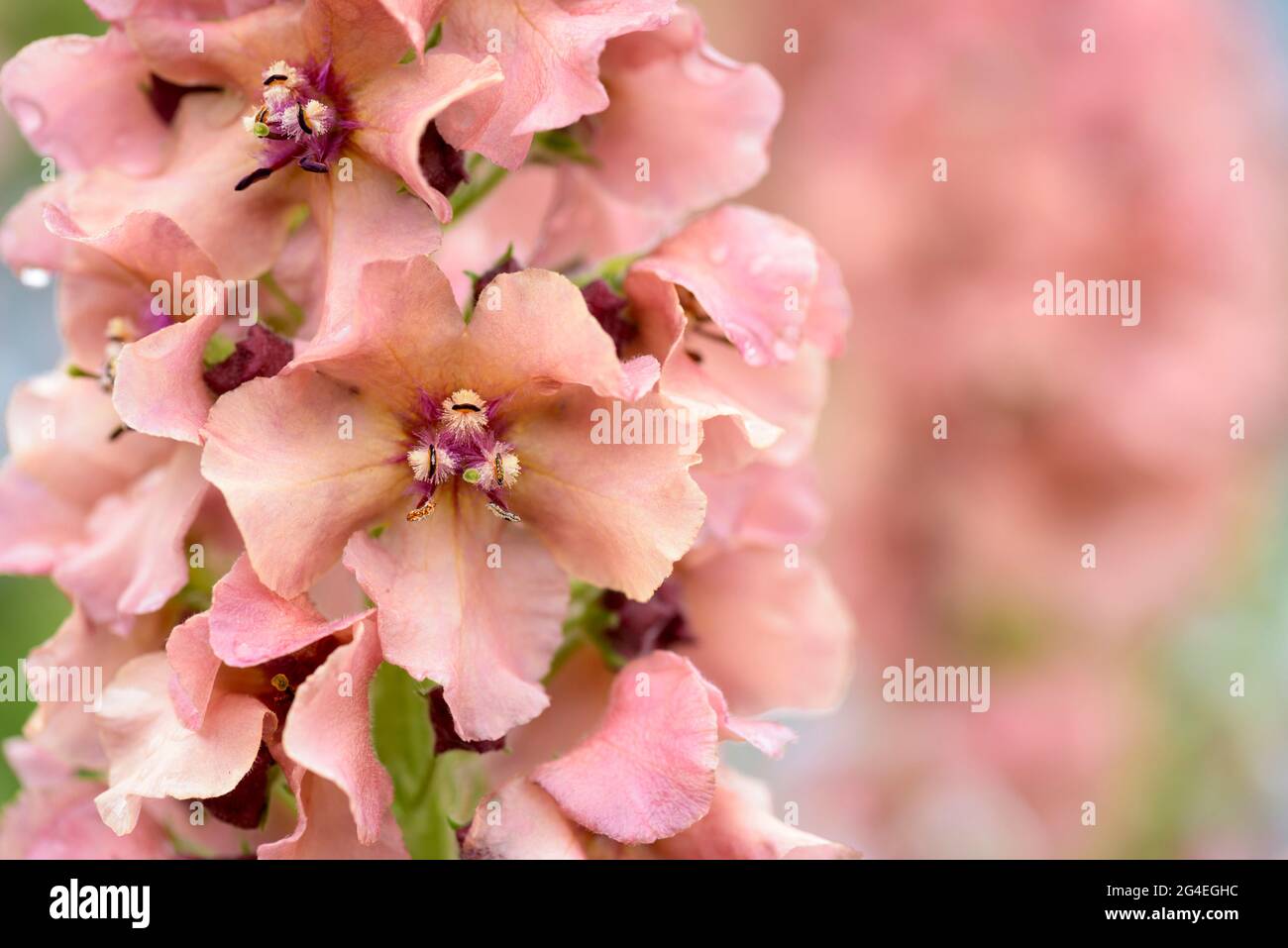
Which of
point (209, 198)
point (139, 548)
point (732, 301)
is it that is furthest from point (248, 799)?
point (732, 301)

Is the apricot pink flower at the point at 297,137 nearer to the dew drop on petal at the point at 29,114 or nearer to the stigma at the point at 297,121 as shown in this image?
the stigma at the point at 297,121

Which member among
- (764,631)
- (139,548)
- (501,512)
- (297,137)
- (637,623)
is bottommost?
(764,631)

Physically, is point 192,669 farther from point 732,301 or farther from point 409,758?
point 732,301

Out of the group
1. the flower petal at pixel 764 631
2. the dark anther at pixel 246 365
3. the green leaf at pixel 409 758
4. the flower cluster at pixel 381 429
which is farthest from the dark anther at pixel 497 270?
the flower petal at pixel 764 631

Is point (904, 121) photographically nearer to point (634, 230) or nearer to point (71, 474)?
point (634, 230)

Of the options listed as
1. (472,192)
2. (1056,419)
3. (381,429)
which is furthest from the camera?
(1056,419)

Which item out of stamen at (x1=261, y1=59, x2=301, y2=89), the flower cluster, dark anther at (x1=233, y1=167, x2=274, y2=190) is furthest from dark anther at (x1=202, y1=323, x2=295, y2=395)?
stamen at (x1=261, y1=59, x2=301, y2=89)
